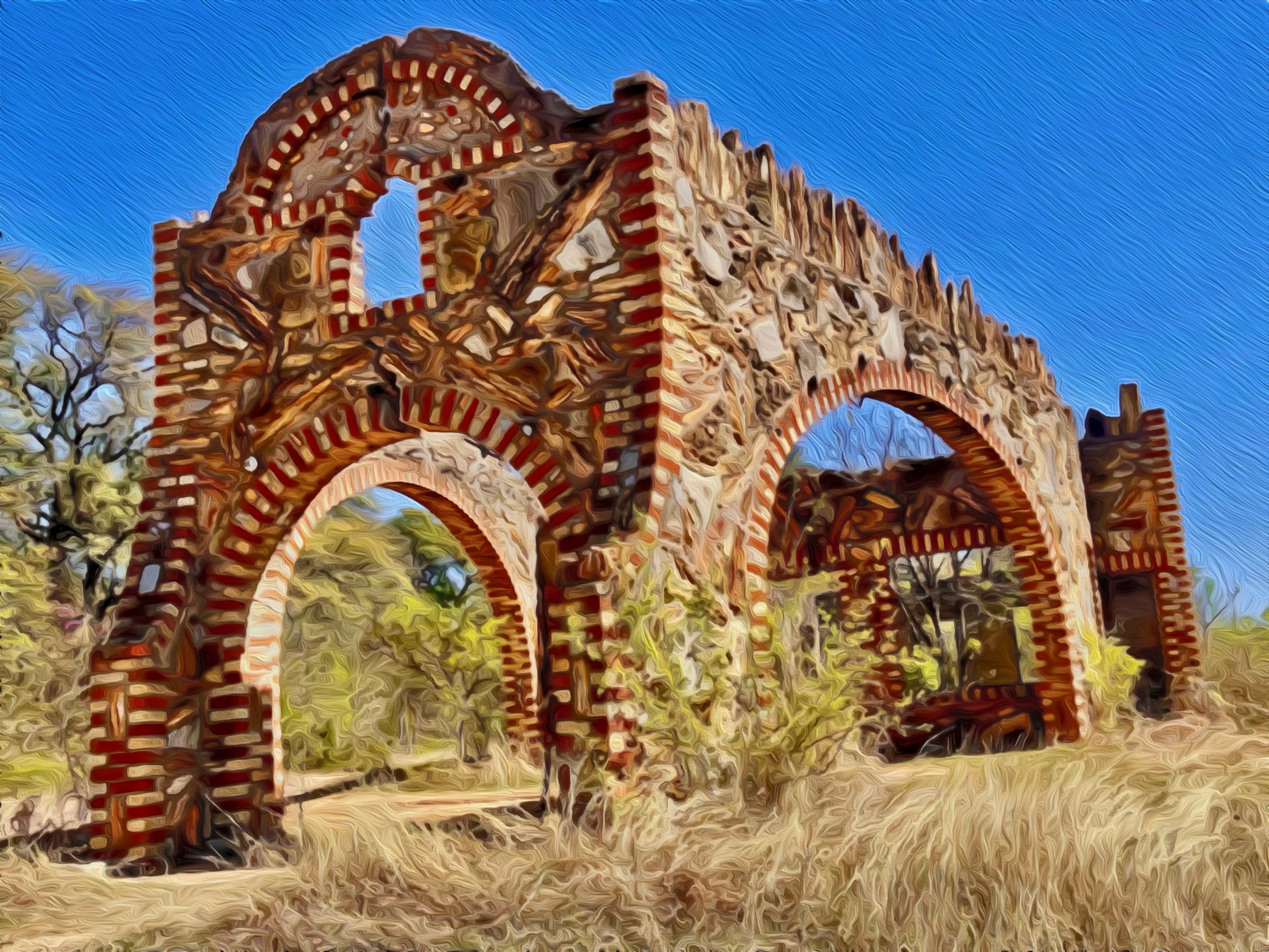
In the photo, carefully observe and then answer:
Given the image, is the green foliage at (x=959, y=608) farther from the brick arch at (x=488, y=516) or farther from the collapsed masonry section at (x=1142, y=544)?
the brick arch at (x=488, y=516)

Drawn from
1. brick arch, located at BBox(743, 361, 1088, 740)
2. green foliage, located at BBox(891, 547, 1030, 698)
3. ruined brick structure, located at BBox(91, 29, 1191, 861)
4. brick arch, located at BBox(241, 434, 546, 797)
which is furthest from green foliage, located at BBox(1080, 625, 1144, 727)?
brick arch, located at BBox(241, 434, 546, 797)

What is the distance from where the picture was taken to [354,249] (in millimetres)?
8195

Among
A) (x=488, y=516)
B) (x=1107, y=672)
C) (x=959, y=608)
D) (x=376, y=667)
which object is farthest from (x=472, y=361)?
(x=959, y=608)

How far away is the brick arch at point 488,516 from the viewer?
387 inches

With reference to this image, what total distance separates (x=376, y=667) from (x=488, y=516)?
4.42m

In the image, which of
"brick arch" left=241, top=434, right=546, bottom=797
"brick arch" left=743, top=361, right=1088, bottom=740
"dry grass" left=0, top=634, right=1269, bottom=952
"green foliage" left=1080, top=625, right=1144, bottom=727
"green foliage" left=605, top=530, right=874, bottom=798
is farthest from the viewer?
"green foliage" left=1080, top=625, right=1144, bottom=727

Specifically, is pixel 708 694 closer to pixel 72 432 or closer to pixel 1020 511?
pixel 1020 511

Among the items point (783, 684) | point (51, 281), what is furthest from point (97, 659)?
point (51, 281)

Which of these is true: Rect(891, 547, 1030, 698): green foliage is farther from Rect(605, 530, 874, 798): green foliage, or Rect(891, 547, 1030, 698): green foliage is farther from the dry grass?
the dry grass

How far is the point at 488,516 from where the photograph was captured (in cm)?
1102

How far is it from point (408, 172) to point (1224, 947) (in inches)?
239

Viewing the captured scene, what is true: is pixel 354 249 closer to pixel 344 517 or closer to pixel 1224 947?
pixel 1224 947

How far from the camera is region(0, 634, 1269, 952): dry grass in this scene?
13.5 ft

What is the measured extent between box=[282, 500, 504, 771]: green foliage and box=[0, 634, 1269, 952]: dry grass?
26.4 feet
